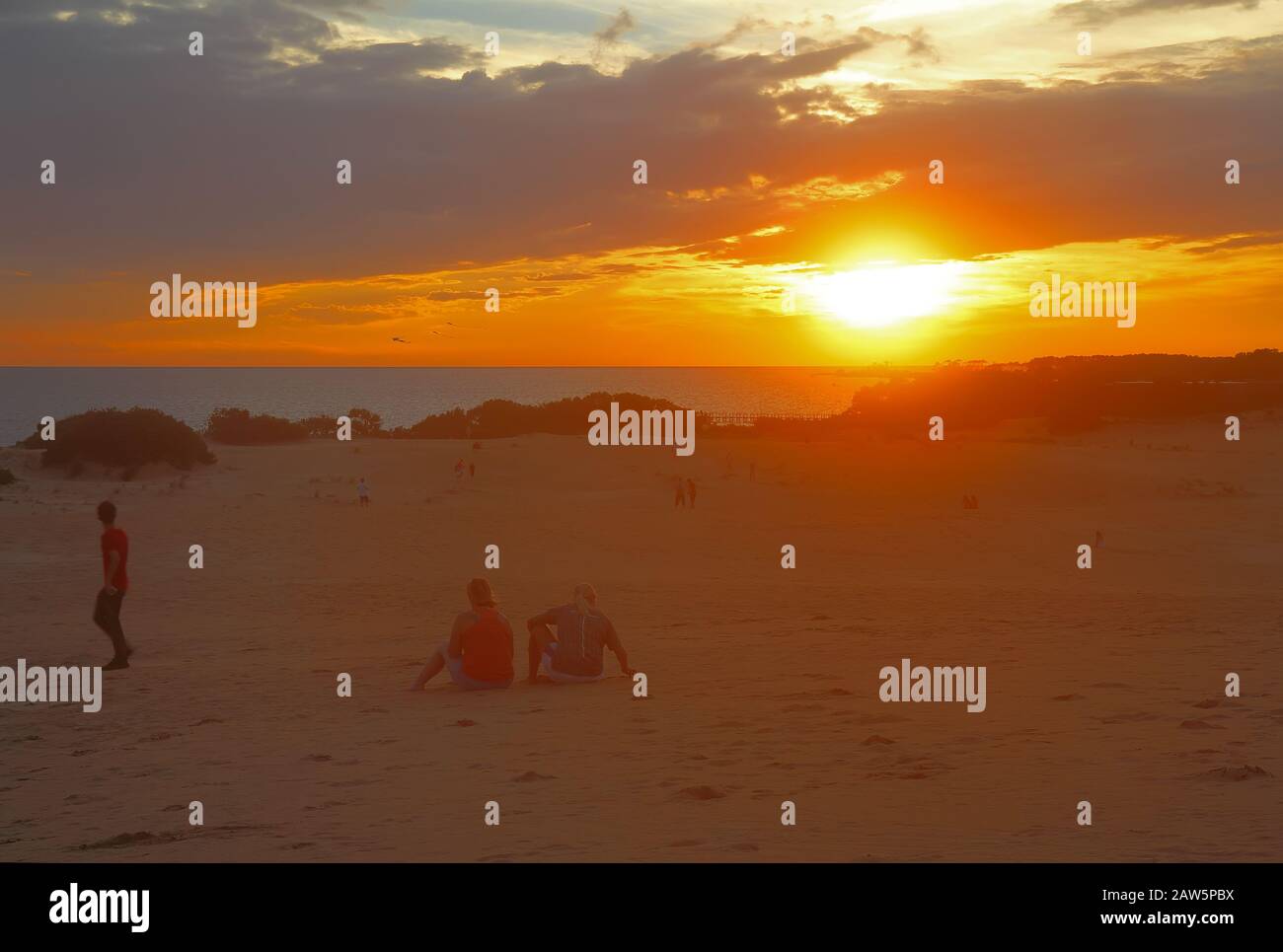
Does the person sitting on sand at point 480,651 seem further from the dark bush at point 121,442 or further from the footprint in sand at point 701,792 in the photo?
the dark bush at point 121,442

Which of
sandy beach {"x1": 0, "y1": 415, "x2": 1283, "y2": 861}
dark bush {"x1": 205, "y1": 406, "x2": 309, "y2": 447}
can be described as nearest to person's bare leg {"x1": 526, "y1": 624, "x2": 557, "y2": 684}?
sandy beach {"x1": 0, "y1": 415, "x2": 1283, "y2": 861}

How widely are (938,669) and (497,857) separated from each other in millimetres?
7713

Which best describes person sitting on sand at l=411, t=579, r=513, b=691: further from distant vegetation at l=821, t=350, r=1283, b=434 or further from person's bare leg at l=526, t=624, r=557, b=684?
distant vegetation at l=821, t=350, r=1283, b=434

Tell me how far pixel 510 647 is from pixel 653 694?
1.68 m

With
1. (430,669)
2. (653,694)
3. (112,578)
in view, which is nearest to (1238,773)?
(653,694)

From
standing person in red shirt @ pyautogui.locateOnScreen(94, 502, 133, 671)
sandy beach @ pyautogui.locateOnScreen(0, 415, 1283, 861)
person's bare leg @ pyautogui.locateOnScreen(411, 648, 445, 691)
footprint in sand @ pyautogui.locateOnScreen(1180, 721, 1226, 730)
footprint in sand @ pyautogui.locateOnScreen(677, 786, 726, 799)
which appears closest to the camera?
sandy beach @ pyautogui.locateOnScreen(0, 415, 1283, 861)

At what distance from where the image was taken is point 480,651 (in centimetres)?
1280

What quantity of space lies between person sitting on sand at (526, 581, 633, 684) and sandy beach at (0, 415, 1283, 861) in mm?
263

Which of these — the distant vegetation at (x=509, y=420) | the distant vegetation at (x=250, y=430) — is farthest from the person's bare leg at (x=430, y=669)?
the distant vegetation at (x=509, y=420)

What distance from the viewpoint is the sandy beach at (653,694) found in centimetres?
750

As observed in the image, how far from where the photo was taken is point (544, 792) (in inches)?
335

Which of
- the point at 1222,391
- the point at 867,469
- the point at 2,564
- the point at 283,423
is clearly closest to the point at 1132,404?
the point at 1222,391

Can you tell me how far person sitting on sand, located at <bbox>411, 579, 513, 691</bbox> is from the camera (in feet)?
42.0
